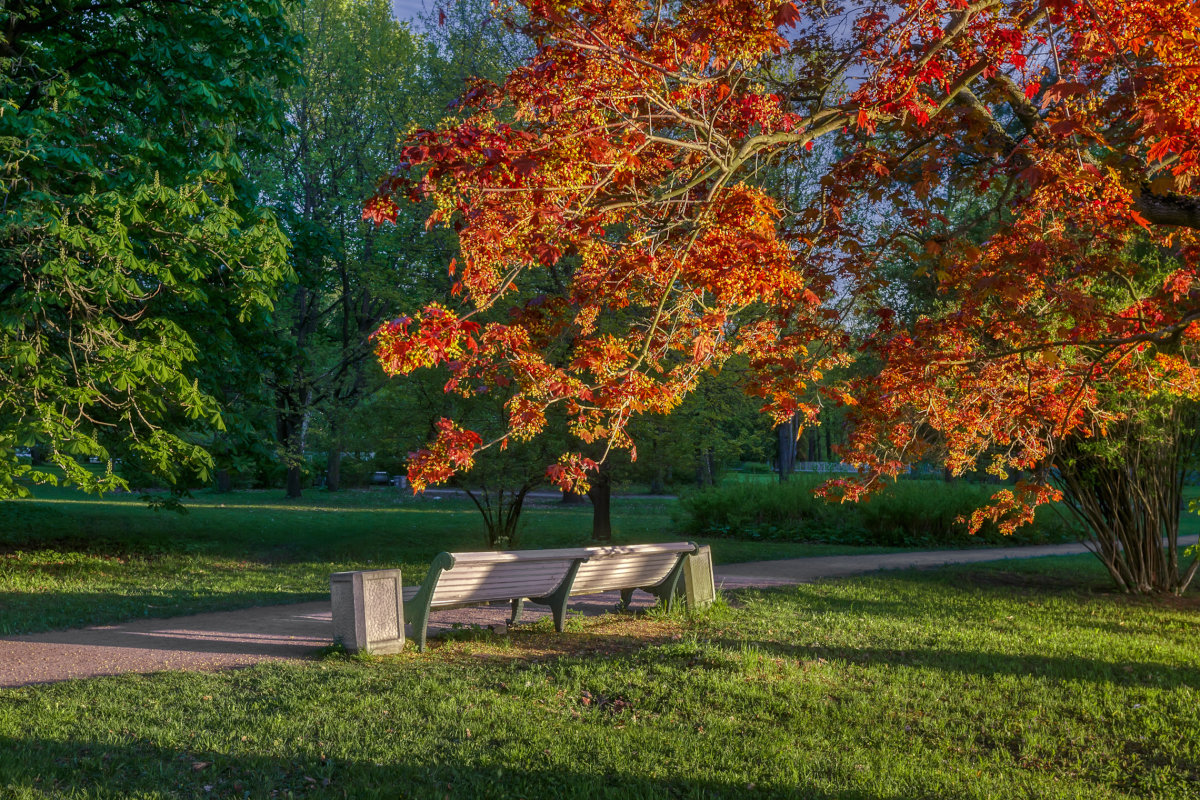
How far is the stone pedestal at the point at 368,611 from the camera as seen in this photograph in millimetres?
6992

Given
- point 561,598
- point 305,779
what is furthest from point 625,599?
point 305,779

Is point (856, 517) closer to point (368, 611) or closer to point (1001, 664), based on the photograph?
point (1001, 664)

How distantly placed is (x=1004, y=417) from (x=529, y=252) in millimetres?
5250

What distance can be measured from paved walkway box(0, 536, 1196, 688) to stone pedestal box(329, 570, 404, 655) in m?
0.45

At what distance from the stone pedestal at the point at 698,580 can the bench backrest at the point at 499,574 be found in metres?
1.62

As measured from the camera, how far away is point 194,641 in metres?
7.77

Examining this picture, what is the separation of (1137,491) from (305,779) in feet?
34.4

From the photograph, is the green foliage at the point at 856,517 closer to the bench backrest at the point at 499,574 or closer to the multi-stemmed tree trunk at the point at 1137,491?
the multi-stemmed tree trunk at the point at 1137,491

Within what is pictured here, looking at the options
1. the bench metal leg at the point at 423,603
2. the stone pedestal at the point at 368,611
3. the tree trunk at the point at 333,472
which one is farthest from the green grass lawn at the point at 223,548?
the tree trunk at the point at 333,472

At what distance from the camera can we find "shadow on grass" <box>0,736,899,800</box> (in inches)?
161

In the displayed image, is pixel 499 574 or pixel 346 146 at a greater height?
pixel 346 146

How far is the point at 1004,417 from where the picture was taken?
27.6ft

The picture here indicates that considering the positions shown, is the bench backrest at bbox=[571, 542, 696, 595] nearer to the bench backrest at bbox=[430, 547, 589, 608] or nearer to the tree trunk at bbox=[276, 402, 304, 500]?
the bench backrest at bbox=[430, 547, 589, 608]

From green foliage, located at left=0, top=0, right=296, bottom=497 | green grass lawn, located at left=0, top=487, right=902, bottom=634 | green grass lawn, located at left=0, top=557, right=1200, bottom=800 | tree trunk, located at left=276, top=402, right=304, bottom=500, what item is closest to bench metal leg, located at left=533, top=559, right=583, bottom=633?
green grass lawn, located at left=0, top=557, right=1200, bottom=800
